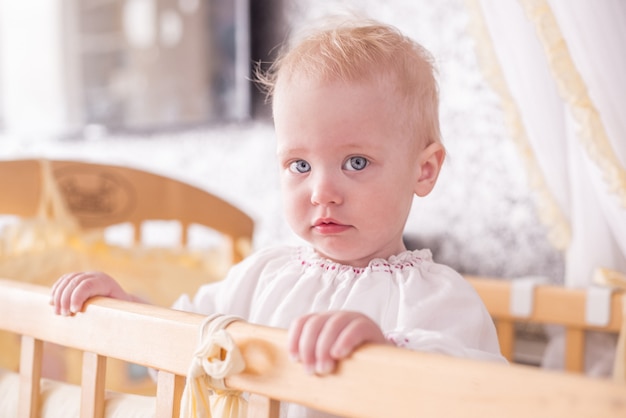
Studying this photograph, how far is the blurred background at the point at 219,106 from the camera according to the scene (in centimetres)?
155

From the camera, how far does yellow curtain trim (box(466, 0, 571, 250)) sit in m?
1.22

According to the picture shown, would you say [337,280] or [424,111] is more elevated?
[424,111]

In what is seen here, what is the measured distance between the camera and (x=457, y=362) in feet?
1.85

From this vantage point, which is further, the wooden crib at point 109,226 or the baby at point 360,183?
the wooden crib at point 109,226

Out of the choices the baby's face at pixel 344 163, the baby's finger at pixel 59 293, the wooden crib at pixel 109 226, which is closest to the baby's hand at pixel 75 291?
the baby's finger at pixel 59 293

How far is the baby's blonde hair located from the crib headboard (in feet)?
2.38

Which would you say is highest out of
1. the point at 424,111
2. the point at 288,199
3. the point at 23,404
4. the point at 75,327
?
the point at 424,111

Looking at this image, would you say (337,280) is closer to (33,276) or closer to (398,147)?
(398,147)

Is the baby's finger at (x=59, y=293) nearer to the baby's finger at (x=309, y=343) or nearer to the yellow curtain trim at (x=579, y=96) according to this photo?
the baby's finger at (x=309, y=343)

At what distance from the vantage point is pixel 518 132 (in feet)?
4.06

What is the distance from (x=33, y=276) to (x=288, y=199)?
681 mm

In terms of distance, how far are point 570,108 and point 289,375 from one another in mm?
622

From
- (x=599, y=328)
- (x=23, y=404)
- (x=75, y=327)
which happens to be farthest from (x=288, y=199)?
(x=599, y=328)

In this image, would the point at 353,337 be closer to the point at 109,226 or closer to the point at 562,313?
the point at 562,313
